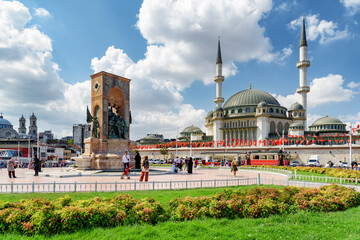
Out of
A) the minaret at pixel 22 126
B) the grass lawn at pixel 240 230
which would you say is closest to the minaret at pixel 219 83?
the grass lawn at pixel 240 230

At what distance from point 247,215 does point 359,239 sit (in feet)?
8.14

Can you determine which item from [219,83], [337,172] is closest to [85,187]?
[337,172]

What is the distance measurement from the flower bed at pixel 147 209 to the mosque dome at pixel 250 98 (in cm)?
6335

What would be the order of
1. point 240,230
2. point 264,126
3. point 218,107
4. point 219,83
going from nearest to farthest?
point 240,230 → point 264,126 → point 218,107 → point 219,83

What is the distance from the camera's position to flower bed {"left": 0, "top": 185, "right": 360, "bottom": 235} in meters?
5.96

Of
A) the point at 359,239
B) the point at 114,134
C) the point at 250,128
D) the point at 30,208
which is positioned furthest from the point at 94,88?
the point at 250,128

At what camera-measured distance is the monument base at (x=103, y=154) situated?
20891 mm

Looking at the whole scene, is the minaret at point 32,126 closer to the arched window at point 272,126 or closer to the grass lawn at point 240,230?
the arched window at point 272,126

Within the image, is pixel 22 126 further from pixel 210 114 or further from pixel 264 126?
pixel 264 126

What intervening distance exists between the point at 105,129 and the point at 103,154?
210cm

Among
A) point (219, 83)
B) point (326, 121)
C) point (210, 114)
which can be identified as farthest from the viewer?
point (210, 114)

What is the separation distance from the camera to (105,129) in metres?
21.9

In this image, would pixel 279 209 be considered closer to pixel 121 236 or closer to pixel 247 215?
pixel 247 215

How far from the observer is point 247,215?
23.3 feet
